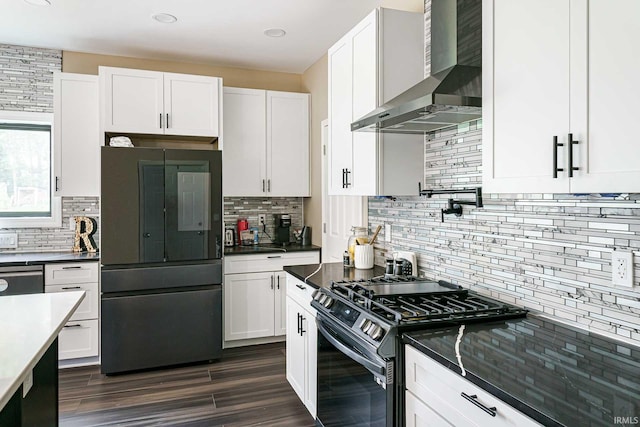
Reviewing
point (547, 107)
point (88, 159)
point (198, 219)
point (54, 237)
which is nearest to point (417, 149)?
point (547, 107)

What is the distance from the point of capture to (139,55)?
163 inches

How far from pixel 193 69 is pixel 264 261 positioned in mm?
2093

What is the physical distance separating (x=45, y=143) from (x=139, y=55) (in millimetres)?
1237

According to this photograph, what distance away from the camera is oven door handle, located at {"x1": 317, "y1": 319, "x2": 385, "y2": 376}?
1688 mm

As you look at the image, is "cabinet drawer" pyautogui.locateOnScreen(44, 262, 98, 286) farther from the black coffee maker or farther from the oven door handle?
the oven door handle

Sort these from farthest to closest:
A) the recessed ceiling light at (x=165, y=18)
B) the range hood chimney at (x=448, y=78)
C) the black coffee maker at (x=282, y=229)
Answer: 1. the black coffee maker at (x=282, y=229)
2. the recessed ceiling light at (x=165, y=18)
3. the range hood chimney at (x=448, y=78)

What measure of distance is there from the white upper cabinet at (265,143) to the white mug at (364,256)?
167 cm

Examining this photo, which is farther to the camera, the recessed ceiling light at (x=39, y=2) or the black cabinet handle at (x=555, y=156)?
the recessed ceiling light at (x=39, y=2)

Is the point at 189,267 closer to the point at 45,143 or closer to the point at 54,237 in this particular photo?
the point at 54,237

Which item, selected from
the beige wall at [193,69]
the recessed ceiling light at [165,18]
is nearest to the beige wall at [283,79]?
the beige wall at [193,69]

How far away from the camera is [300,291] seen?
2805mm

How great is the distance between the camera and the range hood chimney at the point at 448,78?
5.90ft

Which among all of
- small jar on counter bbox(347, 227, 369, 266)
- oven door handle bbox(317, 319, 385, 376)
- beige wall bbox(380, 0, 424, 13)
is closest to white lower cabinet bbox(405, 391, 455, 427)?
oven door handle bbox(317, 319, 385, 376)

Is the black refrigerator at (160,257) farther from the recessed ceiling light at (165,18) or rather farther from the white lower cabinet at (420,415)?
the white lower cabinet at (420,415)
